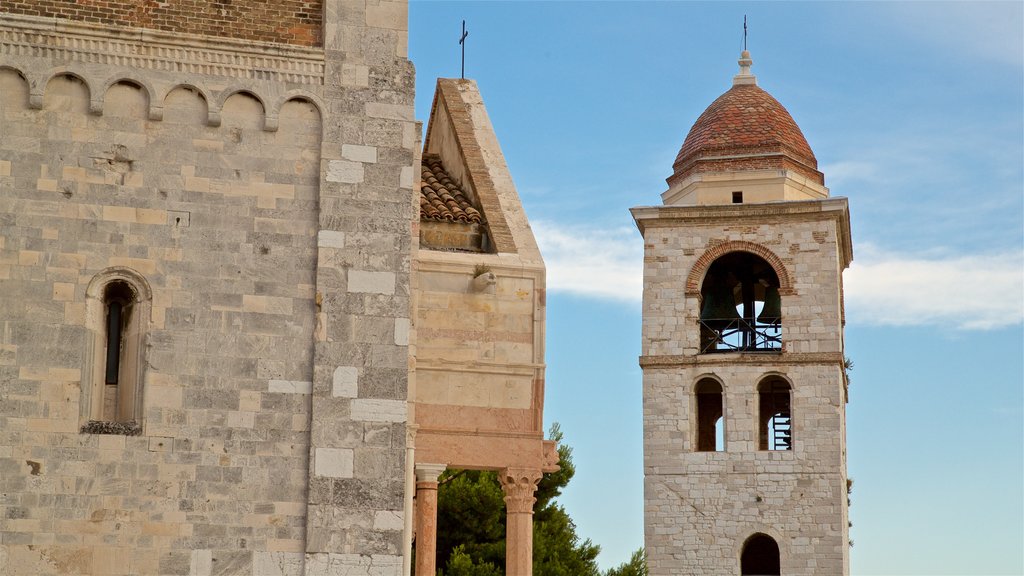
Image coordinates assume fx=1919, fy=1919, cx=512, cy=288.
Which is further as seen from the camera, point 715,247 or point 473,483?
point 715,247

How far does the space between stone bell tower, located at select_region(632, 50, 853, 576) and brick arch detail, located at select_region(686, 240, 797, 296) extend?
0.08 ft

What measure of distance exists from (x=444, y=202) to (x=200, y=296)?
6.05 meters

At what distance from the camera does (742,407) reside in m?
39.0

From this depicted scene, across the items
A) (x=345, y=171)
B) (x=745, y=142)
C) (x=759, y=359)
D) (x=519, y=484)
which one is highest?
(x=745, y=142)

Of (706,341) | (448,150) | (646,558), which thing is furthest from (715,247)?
(448,150)

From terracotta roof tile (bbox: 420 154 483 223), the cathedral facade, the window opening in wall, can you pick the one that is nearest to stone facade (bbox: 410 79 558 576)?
terracotta roof tile (bbox: 420 154 483 223)

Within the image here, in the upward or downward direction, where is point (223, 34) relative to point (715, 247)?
downward

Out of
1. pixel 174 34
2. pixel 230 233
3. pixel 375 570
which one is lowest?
pixel 375 570

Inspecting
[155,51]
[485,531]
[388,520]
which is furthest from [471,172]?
[485,531]

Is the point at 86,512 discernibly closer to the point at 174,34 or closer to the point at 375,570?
the point at 375,570

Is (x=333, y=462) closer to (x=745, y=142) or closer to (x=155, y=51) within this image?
(x=155, y=51)

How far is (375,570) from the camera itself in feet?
48.8

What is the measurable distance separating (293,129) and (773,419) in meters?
25.7

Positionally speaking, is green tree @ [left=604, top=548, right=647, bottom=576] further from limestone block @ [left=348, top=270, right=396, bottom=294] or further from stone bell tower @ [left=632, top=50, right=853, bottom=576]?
limestone block @ [left=348, top=270, right=396, bottom=294]
